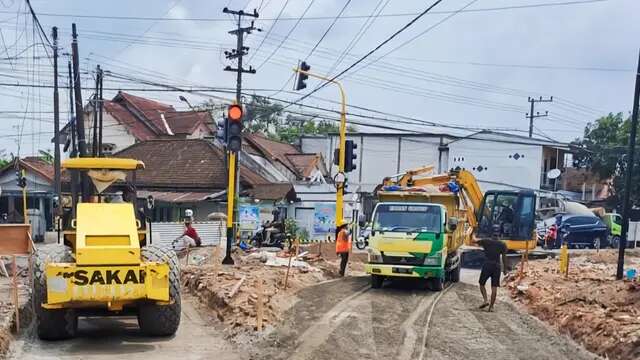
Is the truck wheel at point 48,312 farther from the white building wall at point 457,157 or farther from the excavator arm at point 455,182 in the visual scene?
the white building wall at point 457,157

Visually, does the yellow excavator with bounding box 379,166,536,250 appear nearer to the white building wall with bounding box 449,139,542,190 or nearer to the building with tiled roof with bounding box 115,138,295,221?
the building with tiled roof with bounding box 115,138,295,221

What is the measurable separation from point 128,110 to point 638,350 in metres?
51.6

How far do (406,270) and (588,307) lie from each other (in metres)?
4.87

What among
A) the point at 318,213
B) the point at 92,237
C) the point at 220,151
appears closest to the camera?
the point at 92,237

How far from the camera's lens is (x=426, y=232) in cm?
1806

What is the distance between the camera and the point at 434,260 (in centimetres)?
1783

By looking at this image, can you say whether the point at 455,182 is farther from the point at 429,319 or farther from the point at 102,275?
the point at 102,275

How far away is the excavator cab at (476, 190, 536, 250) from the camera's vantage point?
1114 inches

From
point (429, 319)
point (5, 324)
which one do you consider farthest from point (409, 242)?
point (5, 324)

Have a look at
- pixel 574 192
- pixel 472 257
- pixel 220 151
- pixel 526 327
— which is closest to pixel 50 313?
pixel 526 327

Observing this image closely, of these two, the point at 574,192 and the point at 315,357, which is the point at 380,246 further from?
the point at 574,192

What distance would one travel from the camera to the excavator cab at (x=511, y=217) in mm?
28297

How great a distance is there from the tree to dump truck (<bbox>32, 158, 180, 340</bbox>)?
150ft

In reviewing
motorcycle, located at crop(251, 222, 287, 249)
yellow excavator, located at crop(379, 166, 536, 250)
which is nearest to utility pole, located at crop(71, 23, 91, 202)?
motorcycle, located at crop(251, 222, 287, 249)
